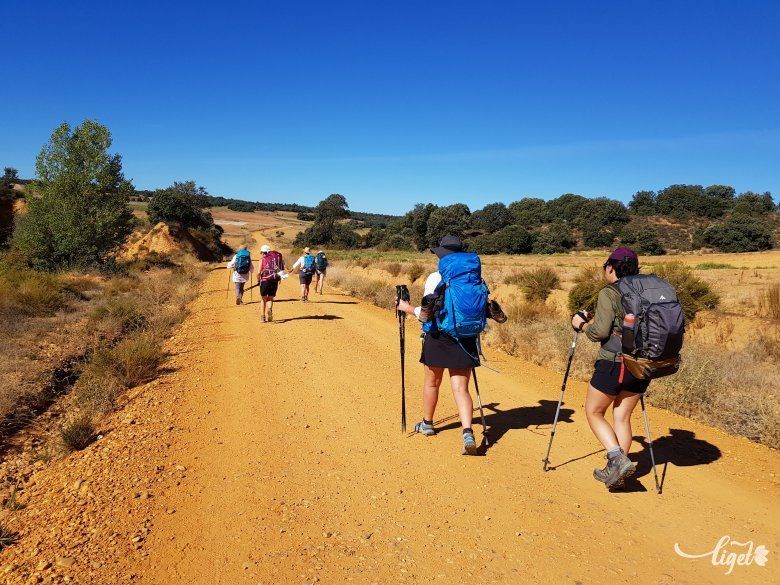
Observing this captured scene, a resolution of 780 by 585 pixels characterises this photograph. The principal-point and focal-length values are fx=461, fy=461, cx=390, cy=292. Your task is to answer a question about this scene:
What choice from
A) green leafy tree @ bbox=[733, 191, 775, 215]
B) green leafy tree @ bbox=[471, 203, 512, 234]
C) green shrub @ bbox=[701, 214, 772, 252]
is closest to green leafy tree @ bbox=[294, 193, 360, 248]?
green leafy tree @ bbox=[471, 203, 512, 234]

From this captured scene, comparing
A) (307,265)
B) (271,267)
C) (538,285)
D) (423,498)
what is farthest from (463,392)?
(538,285)

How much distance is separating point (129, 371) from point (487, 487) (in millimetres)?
5814

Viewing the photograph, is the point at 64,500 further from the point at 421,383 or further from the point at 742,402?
the point at 742,402

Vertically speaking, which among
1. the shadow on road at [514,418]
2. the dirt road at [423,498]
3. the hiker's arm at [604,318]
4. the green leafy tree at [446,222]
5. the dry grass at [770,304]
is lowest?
the shadow on road at [514,418]

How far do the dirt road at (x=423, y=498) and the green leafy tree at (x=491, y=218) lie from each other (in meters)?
63.3

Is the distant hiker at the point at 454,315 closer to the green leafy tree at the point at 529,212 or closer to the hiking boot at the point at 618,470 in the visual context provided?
the hiking boot at the point at 618,470

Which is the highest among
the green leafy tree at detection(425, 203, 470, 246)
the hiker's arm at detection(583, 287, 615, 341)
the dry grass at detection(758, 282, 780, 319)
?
the green leafy tree at detection(425, 203, 470, 246)

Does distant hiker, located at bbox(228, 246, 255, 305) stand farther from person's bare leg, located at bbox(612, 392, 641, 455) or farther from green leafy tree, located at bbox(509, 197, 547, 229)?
green leafy tree, located at bbox(509, 197, 547, 229)

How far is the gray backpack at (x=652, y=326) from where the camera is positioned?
Result: 11.2 ft

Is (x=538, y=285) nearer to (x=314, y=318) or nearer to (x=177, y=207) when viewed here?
(x=314, y=318)

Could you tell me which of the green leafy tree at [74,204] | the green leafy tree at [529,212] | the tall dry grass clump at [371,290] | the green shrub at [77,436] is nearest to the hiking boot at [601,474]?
the green shrub at [77,436]

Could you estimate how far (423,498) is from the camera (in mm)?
3932

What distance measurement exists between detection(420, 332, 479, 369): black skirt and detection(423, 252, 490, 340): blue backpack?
0.16 m

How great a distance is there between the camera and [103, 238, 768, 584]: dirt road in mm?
3133
